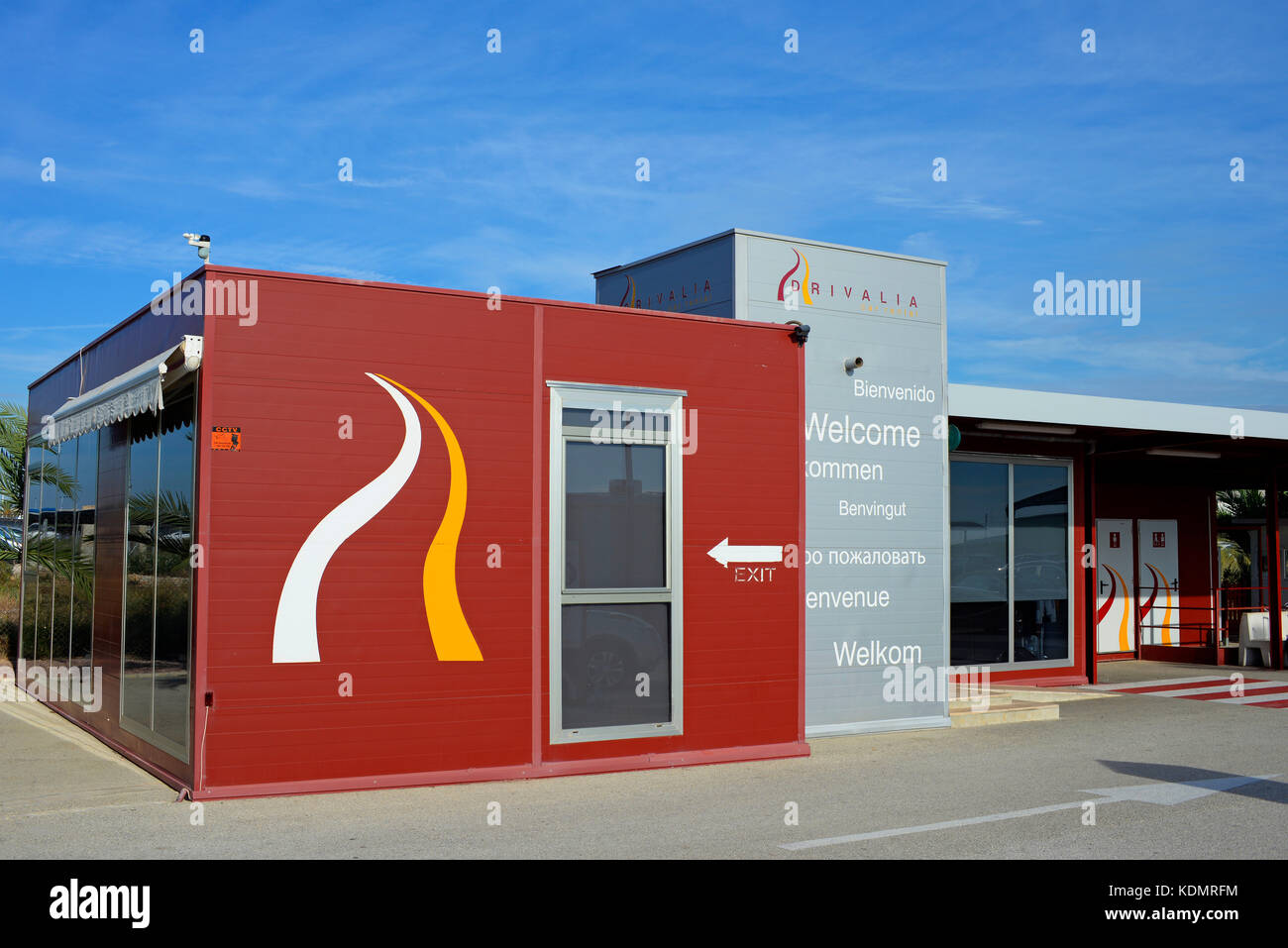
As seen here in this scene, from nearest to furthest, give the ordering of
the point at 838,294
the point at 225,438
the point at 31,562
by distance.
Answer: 1. the point at 225,438
2. the point at 838,294
3. the point at 31,562

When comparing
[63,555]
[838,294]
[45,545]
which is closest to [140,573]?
[63,555]

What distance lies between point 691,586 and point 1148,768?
3918 millimetres

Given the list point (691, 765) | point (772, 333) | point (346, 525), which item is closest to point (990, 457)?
point (772, 333)

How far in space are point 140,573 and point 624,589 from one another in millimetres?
3867

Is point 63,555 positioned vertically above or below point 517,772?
above

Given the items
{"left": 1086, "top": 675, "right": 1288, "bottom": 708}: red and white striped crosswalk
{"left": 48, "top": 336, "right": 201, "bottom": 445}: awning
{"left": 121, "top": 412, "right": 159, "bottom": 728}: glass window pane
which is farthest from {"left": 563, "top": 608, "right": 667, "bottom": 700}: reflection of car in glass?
{"left": 1086, "top": 675, "right": 1288, "bottom": 708}: red and white striped crosswalk

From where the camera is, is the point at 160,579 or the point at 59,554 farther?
the point at 59,554

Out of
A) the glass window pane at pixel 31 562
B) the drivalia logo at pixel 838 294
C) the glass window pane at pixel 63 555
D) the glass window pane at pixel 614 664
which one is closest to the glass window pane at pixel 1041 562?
the drivalia logo at pixel 838 294

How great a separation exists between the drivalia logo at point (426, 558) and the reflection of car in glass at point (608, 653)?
794 mm

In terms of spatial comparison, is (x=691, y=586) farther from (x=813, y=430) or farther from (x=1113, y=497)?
(x=1113, y=497)

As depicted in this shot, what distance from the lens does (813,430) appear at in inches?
446

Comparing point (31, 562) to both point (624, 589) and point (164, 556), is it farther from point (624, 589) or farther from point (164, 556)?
point (624, 589)

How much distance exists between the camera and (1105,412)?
14.7 meters

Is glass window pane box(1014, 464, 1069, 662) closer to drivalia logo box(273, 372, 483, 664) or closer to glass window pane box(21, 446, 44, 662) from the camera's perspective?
drivalia logo box(273, 372, 483, 664)
